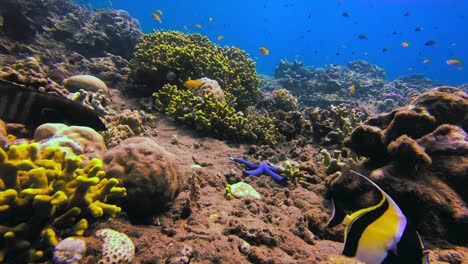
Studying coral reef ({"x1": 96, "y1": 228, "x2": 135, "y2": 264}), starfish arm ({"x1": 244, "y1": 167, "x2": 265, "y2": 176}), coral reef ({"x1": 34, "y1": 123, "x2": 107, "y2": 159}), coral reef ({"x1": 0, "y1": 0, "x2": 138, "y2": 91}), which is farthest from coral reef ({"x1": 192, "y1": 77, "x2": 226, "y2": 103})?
coral reef ({"x1": 96, "y1": 228, "x2": 135, "y2": 264})

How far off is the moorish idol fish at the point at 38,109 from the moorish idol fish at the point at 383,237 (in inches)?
145

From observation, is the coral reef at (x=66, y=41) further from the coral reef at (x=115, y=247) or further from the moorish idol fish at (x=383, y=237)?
the moorish idol fish at (x=383, y=237)

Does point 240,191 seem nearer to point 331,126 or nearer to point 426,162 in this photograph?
point 426,162

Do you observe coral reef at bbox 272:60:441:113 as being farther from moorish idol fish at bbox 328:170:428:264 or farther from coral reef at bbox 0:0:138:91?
moorish idol fish at bbox 328:170:428:264

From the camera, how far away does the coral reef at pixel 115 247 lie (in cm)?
236

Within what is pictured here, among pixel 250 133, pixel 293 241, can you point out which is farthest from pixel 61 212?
pixel 250 133

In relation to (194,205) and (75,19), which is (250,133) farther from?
(75,19)

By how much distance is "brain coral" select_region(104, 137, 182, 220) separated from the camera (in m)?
3.12

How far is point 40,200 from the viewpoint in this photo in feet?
7.06

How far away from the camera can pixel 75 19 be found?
566 inches

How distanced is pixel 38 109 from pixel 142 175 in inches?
72.8

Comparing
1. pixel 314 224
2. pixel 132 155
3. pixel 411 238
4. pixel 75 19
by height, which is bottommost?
pixel 314 224

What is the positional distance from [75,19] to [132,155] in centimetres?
1490

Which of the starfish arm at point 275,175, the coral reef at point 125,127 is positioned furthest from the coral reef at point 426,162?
the coral reef at point 125,127
